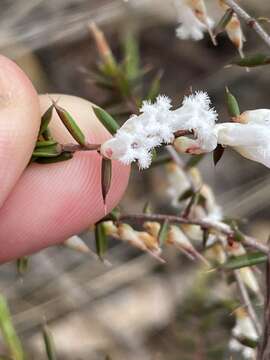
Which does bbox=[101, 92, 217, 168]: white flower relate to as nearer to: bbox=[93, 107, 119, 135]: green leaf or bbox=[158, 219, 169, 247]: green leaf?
bbox=[93, 107, 119, 135]: green leaf

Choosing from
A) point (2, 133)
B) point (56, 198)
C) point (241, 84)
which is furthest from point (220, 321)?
point (241, 84)

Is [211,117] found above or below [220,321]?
above

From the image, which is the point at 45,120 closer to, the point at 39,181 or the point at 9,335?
the point at 39,181

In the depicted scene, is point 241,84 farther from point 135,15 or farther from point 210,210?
point 210,210

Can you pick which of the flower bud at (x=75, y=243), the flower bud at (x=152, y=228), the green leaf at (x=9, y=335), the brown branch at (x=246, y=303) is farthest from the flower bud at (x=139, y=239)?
the green leaf at (x=9, y=335)

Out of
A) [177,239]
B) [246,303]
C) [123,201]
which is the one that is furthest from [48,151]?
[123,201]

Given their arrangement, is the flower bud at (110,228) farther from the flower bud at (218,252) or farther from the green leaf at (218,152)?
Answer: the green leaf at (218,152)
